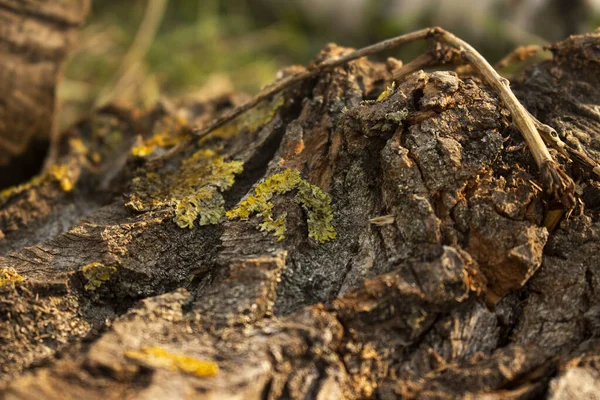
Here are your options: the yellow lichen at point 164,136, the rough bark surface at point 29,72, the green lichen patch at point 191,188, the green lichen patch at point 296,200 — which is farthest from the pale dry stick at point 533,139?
the rough bark surface at point 29,72

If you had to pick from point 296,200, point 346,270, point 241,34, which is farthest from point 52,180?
point 241,34

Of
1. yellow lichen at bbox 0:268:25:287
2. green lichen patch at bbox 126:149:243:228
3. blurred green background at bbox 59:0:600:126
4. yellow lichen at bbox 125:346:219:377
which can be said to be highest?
blurred green background at bbox 59:0:600:126

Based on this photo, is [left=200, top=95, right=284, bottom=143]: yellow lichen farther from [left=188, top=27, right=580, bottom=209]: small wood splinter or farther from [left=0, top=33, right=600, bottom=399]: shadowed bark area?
[left=0, top=33, right=600, bottom=399]: shadowed bark area

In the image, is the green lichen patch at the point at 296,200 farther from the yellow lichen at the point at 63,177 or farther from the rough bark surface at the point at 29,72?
the rough bark surface at the point at 29,72

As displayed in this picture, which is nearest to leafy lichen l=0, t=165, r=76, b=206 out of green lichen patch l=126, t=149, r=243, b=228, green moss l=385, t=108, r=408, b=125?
green lichen patch l=126, t=149, r=243, b=228

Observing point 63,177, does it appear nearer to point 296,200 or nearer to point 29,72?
point 29,72

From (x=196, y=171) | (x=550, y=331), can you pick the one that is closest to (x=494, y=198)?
(x=550, y=331)
